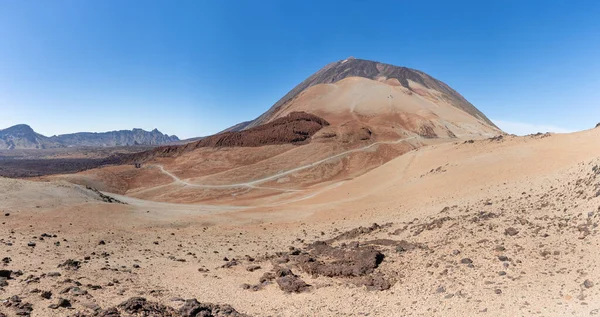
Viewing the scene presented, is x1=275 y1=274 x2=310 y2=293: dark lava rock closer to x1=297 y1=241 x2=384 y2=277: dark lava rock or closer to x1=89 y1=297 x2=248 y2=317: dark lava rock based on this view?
x1=297 y1=241 x2=384 y2=277: dark lava rock

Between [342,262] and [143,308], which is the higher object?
[143,308]

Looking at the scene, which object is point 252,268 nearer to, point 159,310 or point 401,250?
point 159,310

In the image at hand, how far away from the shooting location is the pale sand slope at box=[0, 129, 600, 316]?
8539mm

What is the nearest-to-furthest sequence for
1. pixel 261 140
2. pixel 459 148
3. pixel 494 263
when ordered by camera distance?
pixel 494 263, pixel 459 148, pixel 261 140

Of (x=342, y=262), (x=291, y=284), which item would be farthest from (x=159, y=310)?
(x=342, y=262)

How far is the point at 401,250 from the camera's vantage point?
12812 millimetres

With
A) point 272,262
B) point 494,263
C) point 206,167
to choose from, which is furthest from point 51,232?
point 206,167

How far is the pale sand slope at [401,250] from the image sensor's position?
8539 mm

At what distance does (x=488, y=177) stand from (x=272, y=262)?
15.9 meters

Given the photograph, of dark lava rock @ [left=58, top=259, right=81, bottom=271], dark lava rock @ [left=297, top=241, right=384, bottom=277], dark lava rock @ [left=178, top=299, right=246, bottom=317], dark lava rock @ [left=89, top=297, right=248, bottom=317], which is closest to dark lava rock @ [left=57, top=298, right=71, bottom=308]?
dark lava rock @ [left=89, top=297, right=248, bottom=317]

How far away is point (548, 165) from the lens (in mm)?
19906

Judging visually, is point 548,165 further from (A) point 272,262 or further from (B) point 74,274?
(B) point 74,274

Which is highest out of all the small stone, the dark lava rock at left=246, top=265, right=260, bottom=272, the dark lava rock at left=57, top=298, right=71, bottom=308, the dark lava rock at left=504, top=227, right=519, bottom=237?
the dark lava rock at left=504, top=227, right=519, bottom=237

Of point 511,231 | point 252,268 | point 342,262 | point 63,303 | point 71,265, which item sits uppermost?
point 511,231
